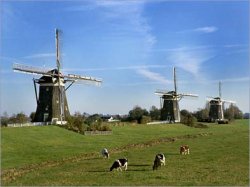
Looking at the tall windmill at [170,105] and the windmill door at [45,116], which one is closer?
the windmill door at [45,116]

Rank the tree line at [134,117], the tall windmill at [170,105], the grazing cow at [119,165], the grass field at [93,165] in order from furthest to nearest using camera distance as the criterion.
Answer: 1. the tall windmill at [170,105]
2. the tree line at [134,117]
3. the grazing cow at [119,165]
4. the grass field at [93,165]

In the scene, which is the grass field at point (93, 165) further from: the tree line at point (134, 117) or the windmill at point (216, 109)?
the windmill at point (216, 109)

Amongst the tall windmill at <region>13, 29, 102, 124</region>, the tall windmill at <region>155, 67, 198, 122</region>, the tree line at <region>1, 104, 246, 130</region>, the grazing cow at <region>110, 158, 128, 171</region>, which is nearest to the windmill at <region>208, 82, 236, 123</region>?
the tree line at <region>1, 104, 246, 130</region>

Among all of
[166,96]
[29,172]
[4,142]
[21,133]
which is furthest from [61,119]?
[166,96]

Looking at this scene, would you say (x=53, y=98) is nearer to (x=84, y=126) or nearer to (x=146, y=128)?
(x=84, y=126)

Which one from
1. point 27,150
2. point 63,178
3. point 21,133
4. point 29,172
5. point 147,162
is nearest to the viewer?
point 63,178

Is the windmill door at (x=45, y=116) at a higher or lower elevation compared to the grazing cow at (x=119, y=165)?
higher

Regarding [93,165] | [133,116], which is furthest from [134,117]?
[93,165]

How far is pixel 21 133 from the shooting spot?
34375 mm

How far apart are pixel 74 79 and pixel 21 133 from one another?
612 inches

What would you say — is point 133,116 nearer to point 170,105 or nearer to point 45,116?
point 170,105

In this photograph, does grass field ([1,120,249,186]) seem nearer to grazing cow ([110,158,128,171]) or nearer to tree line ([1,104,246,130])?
grazing cow ([110,158,128,171])

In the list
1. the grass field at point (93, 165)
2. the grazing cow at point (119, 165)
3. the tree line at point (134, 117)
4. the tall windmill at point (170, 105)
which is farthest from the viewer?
the tall windmill at point (170, 105)

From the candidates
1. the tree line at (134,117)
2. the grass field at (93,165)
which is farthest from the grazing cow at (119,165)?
the tree line at (134,117)
